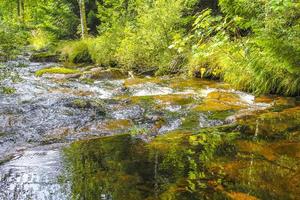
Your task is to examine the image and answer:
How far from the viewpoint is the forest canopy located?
7.38 m

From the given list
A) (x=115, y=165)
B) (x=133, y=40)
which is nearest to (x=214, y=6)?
(x=133, y=40)

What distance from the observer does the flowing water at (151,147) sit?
3.58m

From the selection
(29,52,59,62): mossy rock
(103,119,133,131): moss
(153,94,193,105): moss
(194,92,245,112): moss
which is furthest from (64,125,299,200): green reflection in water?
(29,52,59,62): mossy rock

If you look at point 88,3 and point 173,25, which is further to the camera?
point 88,3

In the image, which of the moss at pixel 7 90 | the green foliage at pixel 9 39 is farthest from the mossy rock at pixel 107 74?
the moss at pixel 7 90

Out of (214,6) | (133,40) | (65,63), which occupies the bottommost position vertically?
(65,63)

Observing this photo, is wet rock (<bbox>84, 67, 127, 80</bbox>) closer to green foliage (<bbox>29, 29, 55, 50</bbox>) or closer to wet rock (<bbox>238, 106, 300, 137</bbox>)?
wet rock (<bbox>238, 106, 300, 137</bbox>)

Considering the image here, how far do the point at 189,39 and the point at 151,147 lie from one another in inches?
159

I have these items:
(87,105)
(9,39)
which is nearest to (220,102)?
(87,105)

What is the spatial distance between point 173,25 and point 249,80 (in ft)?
15.7

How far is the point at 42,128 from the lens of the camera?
20.8ft

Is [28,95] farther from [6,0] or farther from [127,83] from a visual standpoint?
[6,0]

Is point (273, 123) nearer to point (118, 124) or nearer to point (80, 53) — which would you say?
point (118, 124)

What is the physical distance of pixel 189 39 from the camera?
834 centimetres
